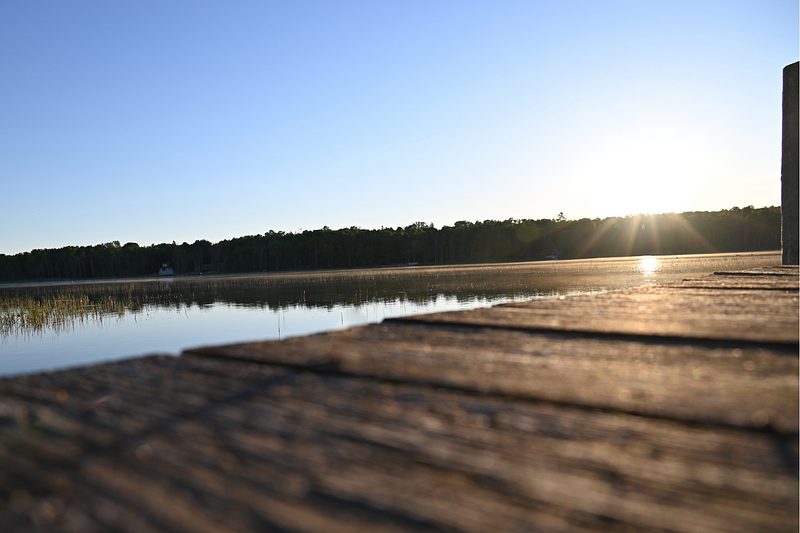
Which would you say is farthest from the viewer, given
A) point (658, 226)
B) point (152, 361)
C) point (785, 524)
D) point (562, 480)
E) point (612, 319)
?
point (658, 226)

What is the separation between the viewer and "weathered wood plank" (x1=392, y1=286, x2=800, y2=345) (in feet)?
6.14

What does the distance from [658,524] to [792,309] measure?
2.46m

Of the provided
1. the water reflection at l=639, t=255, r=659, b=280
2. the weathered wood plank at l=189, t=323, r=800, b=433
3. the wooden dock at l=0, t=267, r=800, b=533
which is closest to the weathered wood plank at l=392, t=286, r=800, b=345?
the weathered wood plank at l=189, t=323, r=800, b=433

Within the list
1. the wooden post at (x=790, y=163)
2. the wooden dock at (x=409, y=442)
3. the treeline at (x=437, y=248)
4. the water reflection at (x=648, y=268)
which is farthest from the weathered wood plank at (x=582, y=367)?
the treeline at (x=437, y=248)

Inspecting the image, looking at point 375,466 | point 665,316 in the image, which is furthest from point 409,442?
point 665,316

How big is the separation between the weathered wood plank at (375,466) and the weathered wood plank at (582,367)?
9 cm

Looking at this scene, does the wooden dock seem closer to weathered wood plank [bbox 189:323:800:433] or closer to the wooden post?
weathered wood plank [bbox 189:323:800:433]

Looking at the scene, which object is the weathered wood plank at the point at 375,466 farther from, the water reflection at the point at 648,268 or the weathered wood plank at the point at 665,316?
the water reflection at the point at 648,268

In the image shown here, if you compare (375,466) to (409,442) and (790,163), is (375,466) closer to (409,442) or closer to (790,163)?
(409,442)

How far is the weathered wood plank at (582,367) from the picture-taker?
40.7 inches

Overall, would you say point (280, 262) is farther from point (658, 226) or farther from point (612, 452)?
point (612, 452)

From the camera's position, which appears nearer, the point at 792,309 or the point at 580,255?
the point at 792,309

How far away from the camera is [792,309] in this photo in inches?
96.0

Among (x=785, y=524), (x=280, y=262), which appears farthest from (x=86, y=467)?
A: (x=280, y=262)
